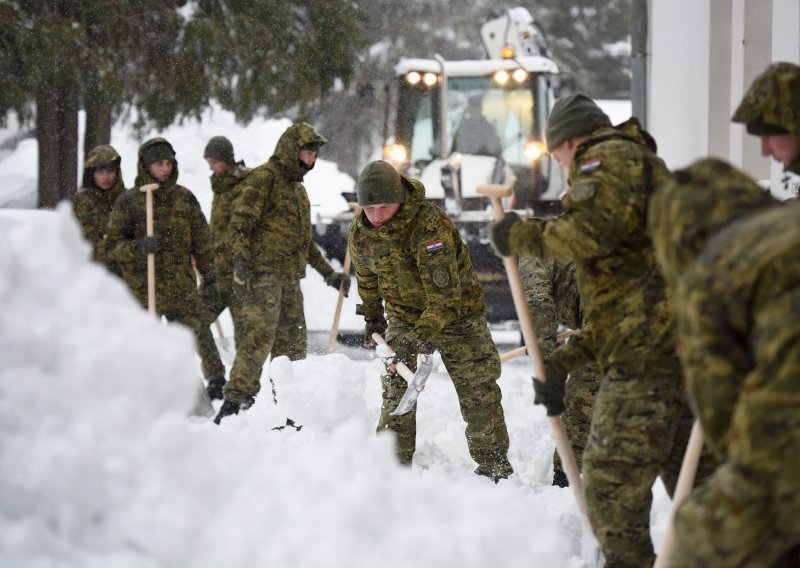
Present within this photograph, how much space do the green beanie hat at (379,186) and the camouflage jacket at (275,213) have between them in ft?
7.16

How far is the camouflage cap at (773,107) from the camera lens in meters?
3.53

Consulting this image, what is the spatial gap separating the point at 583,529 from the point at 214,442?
1783 millimetres

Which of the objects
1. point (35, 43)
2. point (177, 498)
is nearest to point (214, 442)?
point (177, 498)

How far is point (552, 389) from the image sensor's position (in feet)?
12.2

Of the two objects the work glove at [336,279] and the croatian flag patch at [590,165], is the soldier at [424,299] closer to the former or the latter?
the croatian flag patch at [590,165]

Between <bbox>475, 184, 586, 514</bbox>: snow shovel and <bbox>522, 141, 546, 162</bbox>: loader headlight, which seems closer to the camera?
<bbox>475, 184, 586, 514</bbox>: snow shovel

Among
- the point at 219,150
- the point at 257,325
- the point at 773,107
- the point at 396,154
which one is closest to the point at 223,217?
the point at 219,150

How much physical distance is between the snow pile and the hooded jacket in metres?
0.84

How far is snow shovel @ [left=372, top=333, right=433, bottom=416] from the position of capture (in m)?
5.09

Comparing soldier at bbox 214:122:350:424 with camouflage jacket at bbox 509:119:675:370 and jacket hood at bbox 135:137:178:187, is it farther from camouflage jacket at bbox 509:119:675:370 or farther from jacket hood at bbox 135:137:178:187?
camouflage jacket at bbox 509:119:675:370

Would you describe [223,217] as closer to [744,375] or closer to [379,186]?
[379,186]

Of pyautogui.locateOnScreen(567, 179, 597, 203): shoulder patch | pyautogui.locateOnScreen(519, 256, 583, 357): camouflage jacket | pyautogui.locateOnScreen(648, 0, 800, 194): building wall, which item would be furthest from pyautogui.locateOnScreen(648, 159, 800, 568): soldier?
pyautogui.locateOnScreen(648, 0, 800, 194): building wall

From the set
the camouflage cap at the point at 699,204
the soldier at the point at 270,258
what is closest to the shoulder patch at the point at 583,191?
the camouflage cap at the point at 699,204

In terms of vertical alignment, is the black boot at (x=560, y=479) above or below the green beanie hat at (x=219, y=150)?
below
